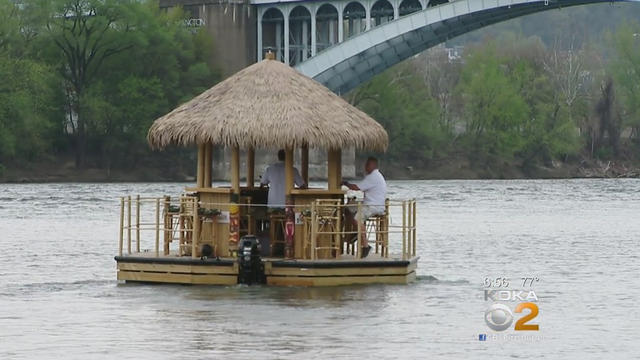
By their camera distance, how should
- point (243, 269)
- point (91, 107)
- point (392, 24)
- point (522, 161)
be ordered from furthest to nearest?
point (522, 161) < point (91, 107) < point (392, 24) < point (243, 269)

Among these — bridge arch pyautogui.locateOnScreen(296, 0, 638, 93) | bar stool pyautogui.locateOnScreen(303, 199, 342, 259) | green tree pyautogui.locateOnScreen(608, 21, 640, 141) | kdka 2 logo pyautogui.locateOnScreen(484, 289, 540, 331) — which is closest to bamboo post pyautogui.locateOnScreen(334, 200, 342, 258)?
bar stool pyautogui.locateOnScreen(303, 199, 342, 259)

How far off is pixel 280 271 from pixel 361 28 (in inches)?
2447

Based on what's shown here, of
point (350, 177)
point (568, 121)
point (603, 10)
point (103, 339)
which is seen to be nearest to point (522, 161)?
point (568, 121)

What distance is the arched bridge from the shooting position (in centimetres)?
7144

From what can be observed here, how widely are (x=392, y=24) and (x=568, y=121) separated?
82.3 feet

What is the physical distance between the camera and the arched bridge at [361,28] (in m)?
71.4

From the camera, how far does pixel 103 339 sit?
19.6m

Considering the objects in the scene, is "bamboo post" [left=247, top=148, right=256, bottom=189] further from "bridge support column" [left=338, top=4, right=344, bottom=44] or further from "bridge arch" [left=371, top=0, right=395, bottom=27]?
"bridge arch" [left=371, top=0, right=395, bottom=27]

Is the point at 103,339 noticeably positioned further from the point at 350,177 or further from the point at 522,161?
the point at 522,161

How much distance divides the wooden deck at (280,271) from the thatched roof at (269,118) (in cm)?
167

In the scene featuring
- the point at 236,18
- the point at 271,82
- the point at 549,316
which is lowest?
the point at 549,316

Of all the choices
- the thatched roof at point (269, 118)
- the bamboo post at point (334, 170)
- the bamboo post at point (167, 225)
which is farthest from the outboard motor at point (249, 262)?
the bamboo post at point (334, 170)

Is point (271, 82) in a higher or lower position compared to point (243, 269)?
higher

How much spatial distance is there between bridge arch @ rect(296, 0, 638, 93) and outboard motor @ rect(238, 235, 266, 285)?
4639 cm
